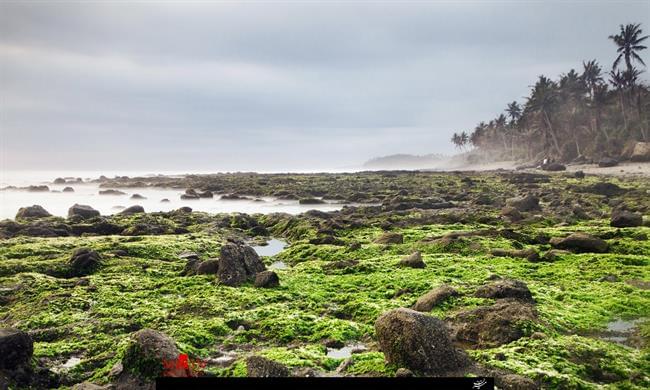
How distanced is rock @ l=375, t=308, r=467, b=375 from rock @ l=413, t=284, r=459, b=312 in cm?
313

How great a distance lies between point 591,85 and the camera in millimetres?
89688

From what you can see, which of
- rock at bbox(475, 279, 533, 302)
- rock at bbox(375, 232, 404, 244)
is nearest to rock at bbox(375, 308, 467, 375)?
rock at bbox(475, 279, 533, 302)

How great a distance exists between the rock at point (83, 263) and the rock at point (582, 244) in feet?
62.4

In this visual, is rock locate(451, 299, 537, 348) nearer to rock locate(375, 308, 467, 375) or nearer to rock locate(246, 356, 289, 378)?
rock locate(375, 308, 467, 375)

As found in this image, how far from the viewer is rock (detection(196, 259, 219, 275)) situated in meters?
15.8

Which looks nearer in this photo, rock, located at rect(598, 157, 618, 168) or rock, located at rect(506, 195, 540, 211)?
rock, located at rect(506, 195, 540, 211)

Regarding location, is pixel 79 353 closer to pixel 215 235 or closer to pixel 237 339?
pixel 237 339

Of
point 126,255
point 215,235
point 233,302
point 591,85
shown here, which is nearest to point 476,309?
point 233,302

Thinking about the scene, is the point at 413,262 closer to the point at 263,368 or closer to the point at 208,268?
the point at 208,268

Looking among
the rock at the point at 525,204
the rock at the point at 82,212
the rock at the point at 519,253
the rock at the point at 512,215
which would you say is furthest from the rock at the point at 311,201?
the rock at the point at 519,253

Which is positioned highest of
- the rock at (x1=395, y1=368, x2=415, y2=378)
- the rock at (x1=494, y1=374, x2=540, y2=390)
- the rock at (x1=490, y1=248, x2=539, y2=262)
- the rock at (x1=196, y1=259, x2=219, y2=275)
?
the rock at (x1=490, y1=248, x2=539, y2=262)

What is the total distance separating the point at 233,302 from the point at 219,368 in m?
3.97

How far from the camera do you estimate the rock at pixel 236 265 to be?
574 inches

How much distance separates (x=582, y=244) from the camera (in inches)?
667
